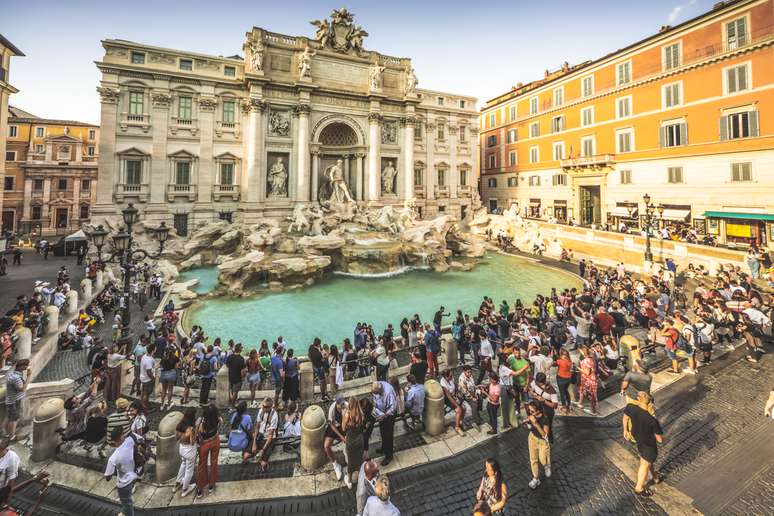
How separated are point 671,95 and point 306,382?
29.0 m

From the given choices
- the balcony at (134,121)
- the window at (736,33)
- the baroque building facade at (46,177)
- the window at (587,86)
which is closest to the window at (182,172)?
the balcony at (134,121)

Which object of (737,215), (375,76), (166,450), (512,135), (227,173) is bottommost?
(166,450)

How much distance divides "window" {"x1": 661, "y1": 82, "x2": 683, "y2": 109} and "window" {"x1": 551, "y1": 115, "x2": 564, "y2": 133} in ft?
27.0

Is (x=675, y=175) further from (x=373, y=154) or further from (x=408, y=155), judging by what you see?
(x=373, y=154)

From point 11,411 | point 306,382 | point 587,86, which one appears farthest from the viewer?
point 587,86

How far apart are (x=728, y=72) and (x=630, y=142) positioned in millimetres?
6081

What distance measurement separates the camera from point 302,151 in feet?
90.3

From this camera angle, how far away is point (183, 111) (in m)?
25.2

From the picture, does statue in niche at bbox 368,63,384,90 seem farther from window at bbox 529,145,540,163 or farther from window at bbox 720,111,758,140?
window at bbox 720,111,758,140

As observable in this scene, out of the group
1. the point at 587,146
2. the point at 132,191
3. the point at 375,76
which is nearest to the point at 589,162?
the point at 587,146

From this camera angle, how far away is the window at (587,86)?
27922 millimetres

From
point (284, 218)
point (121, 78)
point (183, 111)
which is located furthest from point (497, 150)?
point (121, 78)

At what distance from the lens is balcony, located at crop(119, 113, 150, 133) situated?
23.5m

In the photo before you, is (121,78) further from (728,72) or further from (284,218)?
(728,72)
